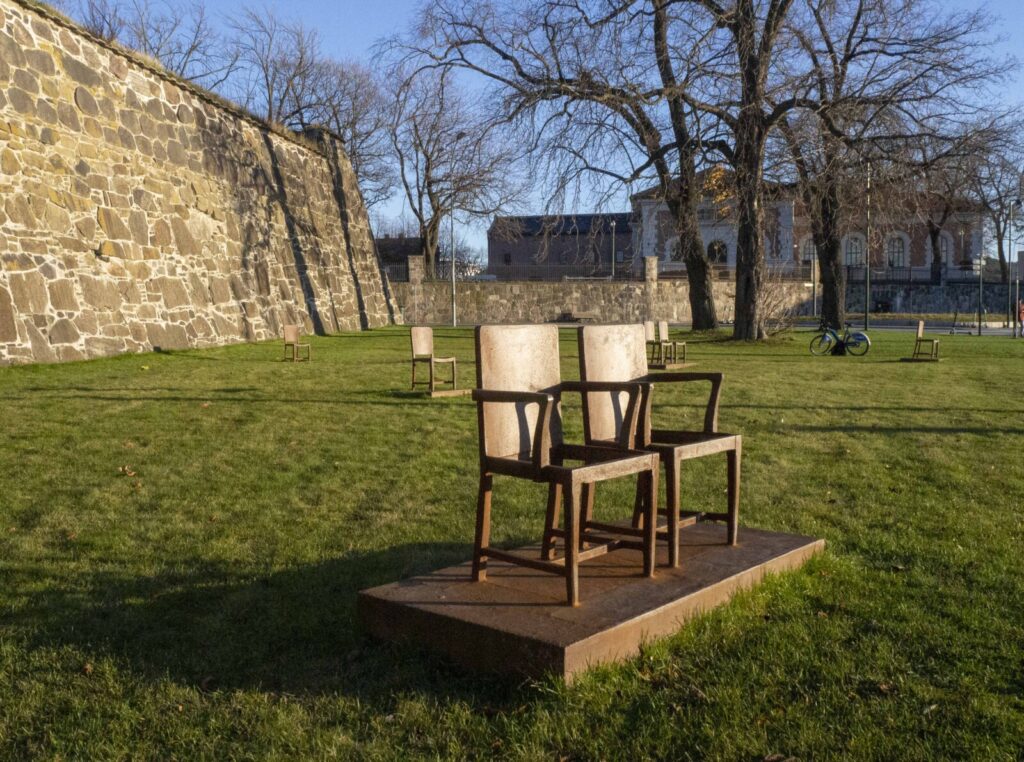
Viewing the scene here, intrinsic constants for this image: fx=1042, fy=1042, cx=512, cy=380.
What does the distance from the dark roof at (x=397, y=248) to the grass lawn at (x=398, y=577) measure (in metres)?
52.8

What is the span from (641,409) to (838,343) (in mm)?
17923

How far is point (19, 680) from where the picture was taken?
3502 millimetres

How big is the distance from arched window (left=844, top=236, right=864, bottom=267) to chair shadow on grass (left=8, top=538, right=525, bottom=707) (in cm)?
6319

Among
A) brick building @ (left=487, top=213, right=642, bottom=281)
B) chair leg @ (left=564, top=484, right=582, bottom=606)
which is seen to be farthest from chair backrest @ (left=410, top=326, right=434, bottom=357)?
brick building @ (left=487, top=213, right=642, bottom=281)

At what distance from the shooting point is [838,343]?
70.7ft

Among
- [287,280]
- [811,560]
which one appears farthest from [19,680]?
[287,280]

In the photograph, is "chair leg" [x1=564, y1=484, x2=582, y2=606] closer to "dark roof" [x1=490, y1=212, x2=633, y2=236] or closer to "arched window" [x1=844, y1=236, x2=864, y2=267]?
"dark roof" [x1=490, y1=212, x2=633, y2=236]

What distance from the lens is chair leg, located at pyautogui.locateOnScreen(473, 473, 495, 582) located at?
163 inches

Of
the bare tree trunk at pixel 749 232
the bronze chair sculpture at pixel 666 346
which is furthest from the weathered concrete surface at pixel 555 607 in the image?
the bare tree trunk at pixel 749 232

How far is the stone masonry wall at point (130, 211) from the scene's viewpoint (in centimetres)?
1406

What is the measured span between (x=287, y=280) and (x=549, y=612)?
67.5 feet

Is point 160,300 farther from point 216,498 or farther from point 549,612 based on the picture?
point 549,612

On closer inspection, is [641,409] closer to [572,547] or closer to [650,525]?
[650,525]

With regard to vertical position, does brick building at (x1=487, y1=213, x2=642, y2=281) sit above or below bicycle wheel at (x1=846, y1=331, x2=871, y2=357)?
above
